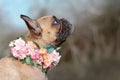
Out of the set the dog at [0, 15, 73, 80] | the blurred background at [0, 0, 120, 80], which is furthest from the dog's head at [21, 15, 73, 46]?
the blurred background at [0, 0, 120, 80]

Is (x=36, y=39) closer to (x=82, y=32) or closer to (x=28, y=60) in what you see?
(x=28, y=60)

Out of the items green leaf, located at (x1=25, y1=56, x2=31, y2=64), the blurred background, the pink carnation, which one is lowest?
the blurred background

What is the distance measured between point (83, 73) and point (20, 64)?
48.5 inches

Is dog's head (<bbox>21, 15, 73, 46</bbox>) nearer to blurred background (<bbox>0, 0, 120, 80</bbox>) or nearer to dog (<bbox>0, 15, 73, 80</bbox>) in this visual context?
dog (<bbox>0, 15, 73, 80</bbox>)

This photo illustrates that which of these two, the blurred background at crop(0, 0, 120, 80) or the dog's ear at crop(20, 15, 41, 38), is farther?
the blurred background at crop(0, 0, 120, 80)

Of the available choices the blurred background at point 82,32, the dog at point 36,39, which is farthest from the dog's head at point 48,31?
the blurred background at point 82,32

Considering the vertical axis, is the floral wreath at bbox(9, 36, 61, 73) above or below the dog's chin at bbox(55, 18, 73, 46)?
below

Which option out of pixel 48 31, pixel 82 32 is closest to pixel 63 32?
pixel 48 31

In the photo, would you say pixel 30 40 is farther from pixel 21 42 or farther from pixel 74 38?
pixel 74 38

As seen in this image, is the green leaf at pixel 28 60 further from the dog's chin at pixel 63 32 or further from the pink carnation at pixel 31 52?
the dog's chin at pixel 63 32

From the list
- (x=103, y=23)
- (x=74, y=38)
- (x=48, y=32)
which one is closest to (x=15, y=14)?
(x=74, y=38)

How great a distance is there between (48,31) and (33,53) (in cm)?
11

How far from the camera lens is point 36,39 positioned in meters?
1.32

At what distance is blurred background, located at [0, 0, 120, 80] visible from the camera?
2441mm
